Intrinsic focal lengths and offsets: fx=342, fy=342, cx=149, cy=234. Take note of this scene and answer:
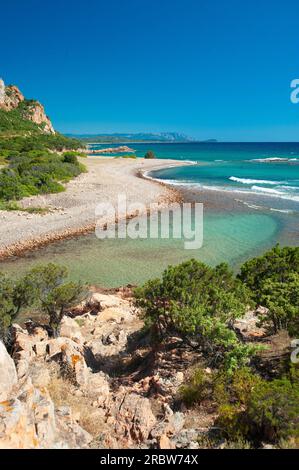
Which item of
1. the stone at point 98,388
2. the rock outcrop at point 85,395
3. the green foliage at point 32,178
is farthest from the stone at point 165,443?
the green foliage at point 32,178

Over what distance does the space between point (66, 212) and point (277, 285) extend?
21.4 meters

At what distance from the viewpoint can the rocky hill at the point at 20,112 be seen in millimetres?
87250

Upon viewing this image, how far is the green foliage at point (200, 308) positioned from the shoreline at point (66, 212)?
41.5 feet

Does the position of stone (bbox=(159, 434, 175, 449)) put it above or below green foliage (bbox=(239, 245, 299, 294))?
below

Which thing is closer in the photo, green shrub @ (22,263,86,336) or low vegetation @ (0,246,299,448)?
low vegetation @ (0,246,299,448)

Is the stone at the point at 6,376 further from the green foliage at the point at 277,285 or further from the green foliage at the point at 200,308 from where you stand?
the green foliage at the point at 277,285

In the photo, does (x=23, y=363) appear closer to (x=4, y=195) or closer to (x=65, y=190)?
(x=4, y=195)

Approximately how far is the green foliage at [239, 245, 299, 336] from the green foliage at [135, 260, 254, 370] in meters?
0.67

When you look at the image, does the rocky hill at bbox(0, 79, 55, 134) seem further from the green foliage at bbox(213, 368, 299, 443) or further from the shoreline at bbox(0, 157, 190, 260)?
the green foliage at bbox(213, 368, 299, 443)

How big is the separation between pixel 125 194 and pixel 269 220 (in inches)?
617

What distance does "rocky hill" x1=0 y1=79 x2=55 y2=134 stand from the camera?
286ft

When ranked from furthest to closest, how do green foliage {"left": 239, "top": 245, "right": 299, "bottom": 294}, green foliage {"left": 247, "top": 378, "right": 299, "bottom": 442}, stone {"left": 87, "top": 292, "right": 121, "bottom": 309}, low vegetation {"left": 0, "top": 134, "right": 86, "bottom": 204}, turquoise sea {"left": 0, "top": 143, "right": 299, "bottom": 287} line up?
low vegetation {"left": 0, "top": 134, "right": 86, "bottom": 204}
turquoise sea {"left": 0, "top": 143, "right": 299, "bottom": 287}
stone {"left": 87, "top": 292, "right": 121, "bottom": 309}
green foliage {"left": 239, "top": 245, "right": 299, "bottom": 294}
green foliage {"left": 247, "top": 378, "right": 299, "bottom": 442}

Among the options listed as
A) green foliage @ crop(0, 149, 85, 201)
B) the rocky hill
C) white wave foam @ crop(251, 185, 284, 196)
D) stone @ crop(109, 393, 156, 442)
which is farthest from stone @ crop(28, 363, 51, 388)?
the rocky hill

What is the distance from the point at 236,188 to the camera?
45.6m
